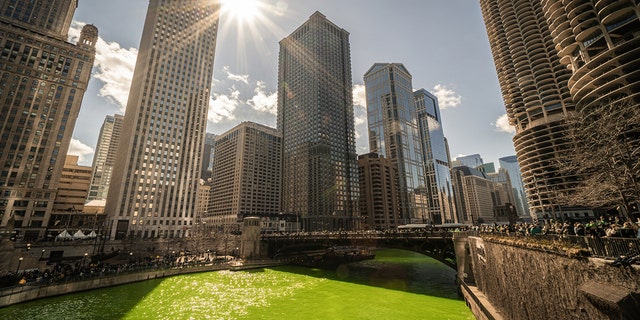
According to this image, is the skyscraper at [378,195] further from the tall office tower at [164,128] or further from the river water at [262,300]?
the river water at [262,300]

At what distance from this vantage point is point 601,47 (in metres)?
54.1

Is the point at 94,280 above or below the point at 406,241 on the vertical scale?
below

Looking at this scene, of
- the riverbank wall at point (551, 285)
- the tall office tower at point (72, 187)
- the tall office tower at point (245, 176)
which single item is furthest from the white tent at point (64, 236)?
the tall office tower at point (245, 176)

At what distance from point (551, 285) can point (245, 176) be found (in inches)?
6254

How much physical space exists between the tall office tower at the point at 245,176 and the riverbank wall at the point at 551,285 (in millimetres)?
Answer: 140007

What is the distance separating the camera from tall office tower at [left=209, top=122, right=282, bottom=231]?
6220 inches

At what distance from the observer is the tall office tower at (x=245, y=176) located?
15800 cm

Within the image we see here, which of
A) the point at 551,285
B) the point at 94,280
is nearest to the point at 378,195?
the point at 94,280

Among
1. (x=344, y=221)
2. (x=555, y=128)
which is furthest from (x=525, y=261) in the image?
(x=344, y=221)

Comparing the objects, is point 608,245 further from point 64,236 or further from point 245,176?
point 245,176

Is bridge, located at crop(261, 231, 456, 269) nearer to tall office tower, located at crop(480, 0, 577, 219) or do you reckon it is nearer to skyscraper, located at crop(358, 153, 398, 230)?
tall office tower, located at crop(480, 0, 577, 219)

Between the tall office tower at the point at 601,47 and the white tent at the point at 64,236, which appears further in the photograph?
the white tent at the point at 64,236

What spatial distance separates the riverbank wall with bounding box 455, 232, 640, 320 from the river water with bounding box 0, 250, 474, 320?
24.2ft

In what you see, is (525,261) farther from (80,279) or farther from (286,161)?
(286,161)
